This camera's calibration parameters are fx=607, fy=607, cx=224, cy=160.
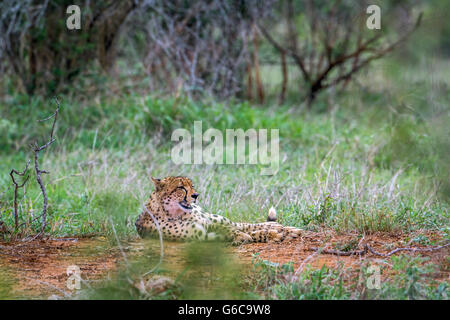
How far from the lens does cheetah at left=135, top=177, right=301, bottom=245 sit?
4020mm

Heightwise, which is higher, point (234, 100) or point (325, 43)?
point (325, 43)

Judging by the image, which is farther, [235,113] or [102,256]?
[235,113]

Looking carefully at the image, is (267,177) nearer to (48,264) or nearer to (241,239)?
(241,239)

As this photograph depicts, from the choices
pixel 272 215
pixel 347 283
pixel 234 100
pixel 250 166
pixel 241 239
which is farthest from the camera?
pixel 234 100

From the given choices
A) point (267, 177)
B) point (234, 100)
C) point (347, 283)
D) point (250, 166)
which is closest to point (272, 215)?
point (347, 283)

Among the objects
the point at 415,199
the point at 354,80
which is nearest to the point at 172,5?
the point at 354,80

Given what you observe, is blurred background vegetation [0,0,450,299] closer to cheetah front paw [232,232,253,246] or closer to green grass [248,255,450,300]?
green grass [248,255,450,300]

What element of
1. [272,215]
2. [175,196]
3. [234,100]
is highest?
[234,100]

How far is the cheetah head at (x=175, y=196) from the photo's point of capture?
418 centimetres

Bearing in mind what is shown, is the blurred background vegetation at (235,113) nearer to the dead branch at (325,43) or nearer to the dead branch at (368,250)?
the dead branch at (325,43)

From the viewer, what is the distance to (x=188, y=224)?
13.3ft

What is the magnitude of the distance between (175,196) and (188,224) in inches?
10.0

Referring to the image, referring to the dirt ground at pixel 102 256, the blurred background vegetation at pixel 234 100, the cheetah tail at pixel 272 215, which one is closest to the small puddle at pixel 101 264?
the dirt ground at pixel 102 256

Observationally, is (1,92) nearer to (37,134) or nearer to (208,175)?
(37,134)
